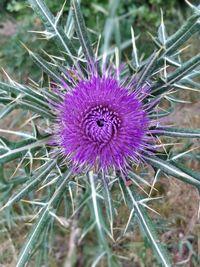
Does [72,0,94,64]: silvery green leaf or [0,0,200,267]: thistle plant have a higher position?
[72,0,94,64]: silvery green leaf

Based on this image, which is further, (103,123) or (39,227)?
(39,227)

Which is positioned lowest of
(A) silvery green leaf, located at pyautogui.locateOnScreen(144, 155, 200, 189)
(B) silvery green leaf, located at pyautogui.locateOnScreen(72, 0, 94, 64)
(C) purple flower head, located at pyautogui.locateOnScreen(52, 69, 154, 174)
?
(A) silvery green leaf, located at pyautogui.locateOnScreen(144, 155, 200, 189)

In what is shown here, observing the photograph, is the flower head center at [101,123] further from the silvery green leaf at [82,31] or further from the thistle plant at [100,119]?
the silvery green leaf at [82,31]

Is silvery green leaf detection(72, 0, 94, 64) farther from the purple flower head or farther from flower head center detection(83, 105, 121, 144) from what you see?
flower head center detection(83, 105, 121, 144)

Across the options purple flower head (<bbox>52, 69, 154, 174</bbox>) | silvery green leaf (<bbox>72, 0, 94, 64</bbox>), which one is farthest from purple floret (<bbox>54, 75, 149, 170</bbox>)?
silvery green leaf (<bbox>72, 0, 94, 64</bbox>)

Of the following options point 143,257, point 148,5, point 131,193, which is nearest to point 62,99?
point 131,193

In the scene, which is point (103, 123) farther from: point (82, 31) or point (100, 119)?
point (82, 31)

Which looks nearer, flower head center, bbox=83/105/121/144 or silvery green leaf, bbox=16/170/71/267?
flower head center, bbox=83/105/121/144

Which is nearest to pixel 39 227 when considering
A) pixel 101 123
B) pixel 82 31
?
pixel 101 123

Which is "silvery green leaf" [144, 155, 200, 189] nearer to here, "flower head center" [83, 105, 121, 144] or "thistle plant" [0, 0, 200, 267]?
"thistle plant" [0, 0, 200, 267]

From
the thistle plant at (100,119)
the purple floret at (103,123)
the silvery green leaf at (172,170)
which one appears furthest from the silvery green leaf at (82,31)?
the silvery green leaf at (172,170)
